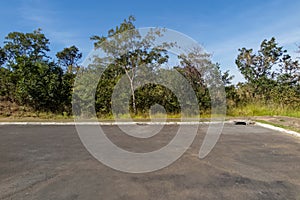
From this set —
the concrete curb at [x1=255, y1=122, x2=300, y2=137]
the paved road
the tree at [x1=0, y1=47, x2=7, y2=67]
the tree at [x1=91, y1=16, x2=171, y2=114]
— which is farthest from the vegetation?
the tree at [x1=0, y1=47, x2=7, y2=67]

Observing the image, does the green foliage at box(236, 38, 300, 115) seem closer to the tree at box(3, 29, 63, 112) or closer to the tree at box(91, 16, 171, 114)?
the tree at box(91, 16, 171, 114)

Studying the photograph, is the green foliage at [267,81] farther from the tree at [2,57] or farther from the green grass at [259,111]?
the tree at [2,57]

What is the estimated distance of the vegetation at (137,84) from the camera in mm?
12500

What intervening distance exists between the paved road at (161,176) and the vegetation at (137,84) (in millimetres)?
8273

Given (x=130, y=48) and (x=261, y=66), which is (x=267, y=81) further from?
(x=130, y=48)

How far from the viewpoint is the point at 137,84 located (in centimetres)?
1302

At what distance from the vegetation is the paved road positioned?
27.1ft

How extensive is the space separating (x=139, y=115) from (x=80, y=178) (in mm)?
9484

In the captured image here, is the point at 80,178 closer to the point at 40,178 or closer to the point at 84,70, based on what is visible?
the point at 40,178

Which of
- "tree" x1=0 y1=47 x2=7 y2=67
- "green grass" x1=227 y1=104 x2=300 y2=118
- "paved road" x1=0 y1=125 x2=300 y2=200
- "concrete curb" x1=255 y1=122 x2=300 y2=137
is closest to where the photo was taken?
"paved road" x1=0 y1=125 x2=300 y2=200

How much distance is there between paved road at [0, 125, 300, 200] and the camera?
8.33 feet

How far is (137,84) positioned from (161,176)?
10114mm

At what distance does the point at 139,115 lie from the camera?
1252cm

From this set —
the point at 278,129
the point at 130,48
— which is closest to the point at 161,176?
the point at 278,129
